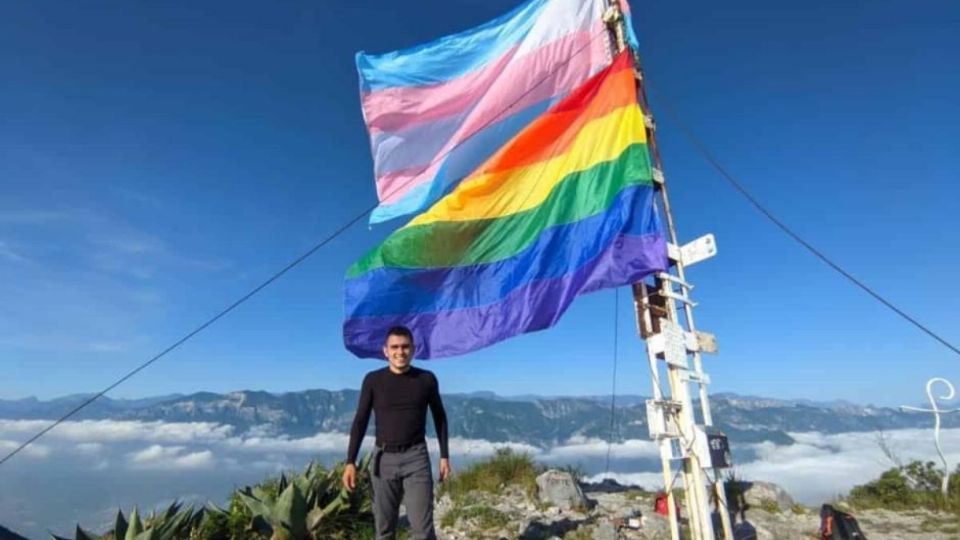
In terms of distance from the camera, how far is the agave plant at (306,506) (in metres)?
5.88

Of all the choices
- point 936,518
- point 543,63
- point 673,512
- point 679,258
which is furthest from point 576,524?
point 543,63

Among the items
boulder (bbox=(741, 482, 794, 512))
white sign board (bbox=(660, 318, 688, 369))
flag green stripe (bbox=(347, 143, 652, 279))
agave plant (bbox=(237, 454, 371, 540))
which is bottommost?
boulder (bbox=(741, 482, 794, 512))

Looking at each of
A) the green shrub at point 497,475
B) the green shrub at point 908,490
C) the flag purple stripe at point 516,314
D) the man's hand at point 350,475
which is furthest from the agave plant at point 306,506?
the green shrub at point 908,490

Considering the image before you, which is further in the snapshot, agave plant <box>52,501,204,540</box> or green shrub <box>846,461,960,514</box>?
green shrub <box>846,461,960,514</box>

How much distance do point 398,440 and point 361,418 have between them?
449 millimetres

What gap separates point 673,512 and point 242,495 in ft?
16.6

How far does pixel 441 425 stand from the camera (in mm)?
5184

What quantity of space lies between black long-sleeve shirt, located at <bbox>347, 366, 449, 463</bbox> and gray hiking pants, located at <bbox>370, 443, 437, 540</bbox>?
0.47ft

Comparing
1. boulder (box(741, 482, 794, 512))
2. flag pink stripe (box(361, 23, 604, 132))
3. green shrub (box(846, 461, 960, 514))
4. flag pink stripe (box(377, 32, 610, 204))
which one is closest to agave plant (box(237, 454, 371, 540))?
flag pink stripe (box(377, 32, 610, 204))

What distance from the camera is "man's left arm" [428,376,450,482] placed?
16.4 ft

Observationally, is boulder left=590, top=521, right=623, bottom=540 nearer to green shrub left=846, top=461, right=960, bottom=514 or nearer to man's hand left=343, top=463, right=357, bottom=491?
man's hand left=343, top=463, right=357, bottom=491

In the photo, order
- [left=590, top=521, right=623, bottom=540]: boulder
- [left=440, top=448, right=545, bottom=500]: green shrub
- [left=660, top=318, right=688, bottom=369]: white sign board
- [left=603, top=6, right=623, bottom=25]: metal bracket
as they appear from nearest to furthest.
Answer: [left=660, top=318, right=688, bottom=369]: white sign board < [left=590, top=521, right=623, bottom=540]: boulder < [left=603, top=6, right=623, bottom=25]: metal bracket < [left=440, top=448, right=545, bottom=500]: green shrub

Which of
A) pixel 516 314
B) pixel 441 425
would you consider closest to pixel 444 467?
pixel 441 425

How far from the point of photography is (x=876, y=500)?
969 centimetres
